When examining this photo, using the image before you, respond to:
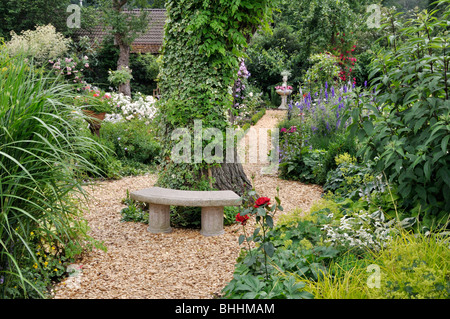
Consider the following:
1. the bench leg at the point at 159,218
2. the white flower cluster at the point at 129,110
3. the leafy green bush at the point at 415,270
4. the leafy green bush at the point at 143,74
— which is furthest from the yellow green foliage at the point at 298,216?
the leafy green bush at the point at 143,74

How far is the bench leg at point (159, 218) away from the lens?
13.7 feet

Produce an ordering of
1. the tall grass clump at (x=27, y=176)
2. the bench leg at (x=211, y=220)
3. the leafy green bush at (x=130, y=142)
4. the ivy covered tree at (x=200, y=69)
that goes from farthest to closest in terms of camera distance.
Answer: the leafy green bush at (x=130, y=142) → the ivy covered tree at (x=200, y=69) → the bench leg at (x=211, y=220) → the tall grass clump at (x=27, y=176)

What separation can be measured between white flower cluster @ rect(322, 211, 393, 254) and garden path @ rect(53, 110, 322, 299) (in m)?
0.92

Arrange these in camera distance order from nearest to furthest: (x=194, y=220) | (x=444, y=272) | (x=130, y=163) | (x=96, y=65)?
(x=444, y=272), (x=194, y=220), (x=130, y=163), (x=96, y=65)

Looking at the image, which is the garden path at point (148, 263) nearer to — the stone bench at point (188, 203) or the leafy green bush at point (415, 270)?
the stone bench at point (188, 203)

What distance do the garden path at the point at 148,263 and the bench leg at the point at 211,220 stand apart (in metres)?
0.08

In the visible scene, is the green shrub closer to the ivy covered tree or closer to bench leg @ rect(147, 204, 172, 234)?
the ivy covered tree

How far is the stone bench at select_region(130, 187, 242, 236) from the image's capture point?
13.0 ft

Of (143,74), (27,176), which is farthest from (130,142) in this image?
(143,74)

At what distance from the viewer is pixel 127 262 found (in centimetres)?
348

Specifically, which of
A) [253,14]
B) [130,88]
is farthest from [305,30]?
[253,14]

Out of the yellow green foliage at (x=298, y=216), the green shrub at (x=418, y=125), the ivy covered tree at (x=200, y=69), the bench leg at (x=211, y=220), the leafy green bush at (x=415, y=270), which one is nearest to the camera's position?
the leafy green bush at (x=415, y=270)

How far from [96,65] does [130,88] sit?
179 cm
